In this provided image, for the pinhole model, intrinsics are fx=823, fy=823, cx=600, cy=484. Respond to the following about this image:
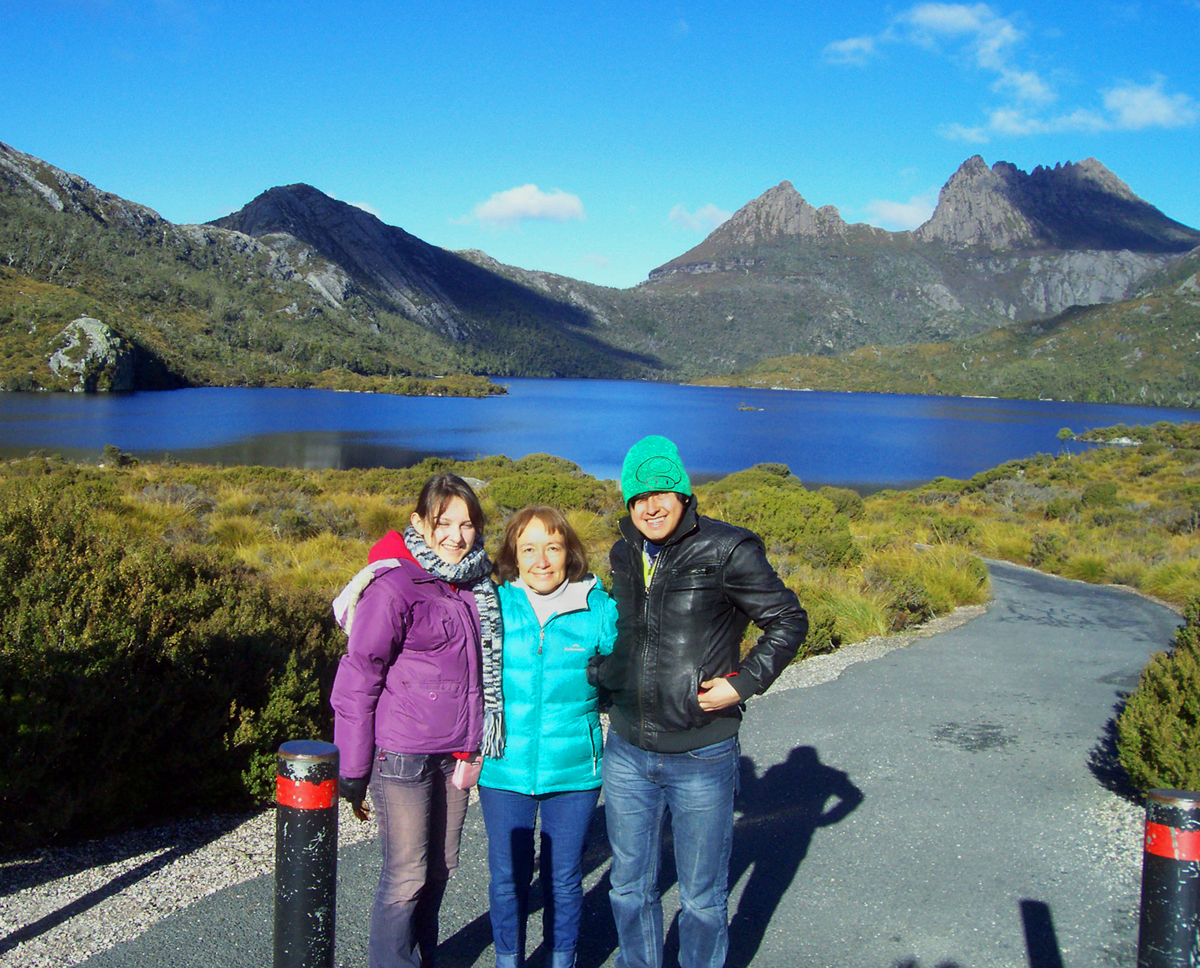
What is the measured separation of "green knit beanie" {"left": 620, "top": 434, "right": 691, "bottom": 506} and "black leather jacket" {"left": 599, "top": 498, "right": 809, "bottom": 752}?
3.9 inches

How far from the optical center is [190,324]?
378 ft

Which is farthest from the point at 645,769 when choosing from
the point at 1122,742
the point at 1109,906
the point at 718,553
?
the point at 1122,742

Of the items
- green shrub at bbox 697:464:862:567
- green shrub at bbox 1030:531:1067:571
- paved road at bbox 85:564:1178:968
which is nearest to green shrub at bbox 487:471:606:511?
green shrub at bbox 697:464:862:567

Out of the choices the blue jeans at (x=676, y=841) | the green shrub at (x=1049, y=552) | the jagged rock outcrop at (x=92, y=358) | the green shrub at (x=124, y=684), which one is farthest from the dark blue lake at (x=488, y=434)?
the blue jeans at (x=676, y=841)

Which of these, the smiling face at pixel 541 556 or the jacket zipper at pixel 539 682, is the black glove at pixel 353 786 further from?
the smiling face at pixel 541 556

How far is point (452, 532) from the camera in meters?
2.58

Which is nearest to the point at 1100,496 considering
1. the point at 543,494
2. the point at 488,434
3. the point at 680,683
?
the point at 543,494

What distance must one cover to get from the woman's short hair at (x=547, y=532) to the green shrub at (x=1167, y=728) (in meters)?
3.09

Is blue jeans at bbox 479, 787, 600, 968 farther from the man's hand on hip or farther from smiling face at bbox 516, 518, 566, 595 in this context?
smiling face at bbox 516, 518, 566, 595

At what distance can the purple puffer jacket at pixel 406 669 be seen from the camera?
2355 millimetres

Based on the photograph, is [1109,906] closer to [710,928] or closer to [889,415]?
[710,928]

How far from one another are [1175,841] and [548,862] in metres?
1.67

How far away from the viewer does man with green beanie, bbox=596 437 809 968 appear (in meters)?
2.31

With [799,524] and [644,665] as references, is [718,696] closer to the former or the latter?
[644,665]
